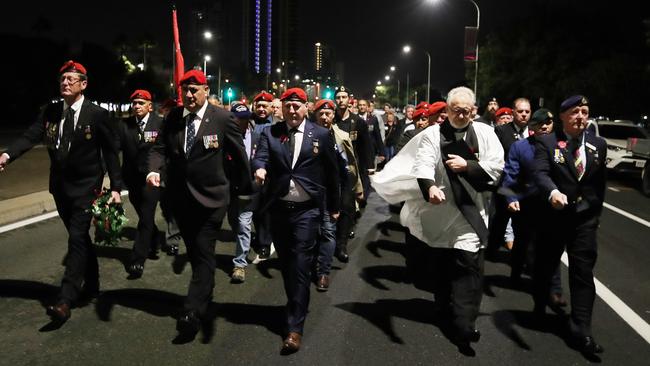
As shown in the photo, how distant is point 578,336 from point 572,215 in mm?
887

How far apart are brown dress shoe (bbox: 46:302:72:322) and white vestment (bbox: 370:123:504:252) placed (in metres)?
2.79

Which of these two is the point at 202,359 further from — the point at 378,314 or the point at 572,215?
the point at 572,215

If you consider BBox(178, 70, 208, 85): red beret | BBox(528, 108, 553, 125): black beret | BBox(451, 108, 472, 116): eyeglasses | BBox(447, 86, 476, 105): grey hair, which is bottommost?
BBox(451, 108, 472, 116): eyeglasses

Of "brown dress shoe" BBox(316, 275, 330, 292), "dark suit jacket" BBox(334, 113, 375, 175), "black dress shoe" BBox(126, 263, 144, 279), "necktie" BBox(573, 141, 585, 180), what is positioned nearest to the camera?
"necktie" BBox(573, 141, 585, 180)

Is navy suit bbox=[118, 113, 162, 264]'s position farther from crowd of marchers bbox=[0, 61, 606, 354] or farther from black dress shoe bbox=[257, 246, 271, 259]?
black dress shoe bbox=[257, 246, 271, 259]

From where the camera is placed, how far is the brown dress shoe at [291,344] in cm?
427

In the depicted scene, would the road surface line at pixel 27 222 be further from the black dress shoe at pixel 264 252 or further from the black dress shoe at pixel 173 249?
the black dress shoe at pixel 264 252

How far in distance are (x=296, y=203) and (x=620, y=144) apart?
14766mm

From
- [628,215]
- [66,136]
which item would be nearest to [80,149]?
[66,136]

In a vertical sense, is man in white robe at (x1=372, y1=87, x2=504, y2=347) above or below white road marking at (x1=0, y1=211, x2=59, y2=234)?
above

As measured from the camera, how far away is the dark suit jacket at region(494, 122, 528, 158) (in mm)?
7273

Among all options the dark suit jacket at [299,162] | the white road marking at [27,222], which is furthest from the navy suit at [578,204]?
the white road marking at [27,222]

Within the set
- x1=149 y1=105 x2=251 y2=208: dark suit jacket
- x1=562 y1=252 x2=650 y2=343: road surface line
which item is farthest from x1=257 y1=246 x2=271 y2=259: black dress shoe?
x1=562 y1=252 x2=650 y2=343: road surface line

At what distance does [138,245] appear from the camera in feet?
20.7
